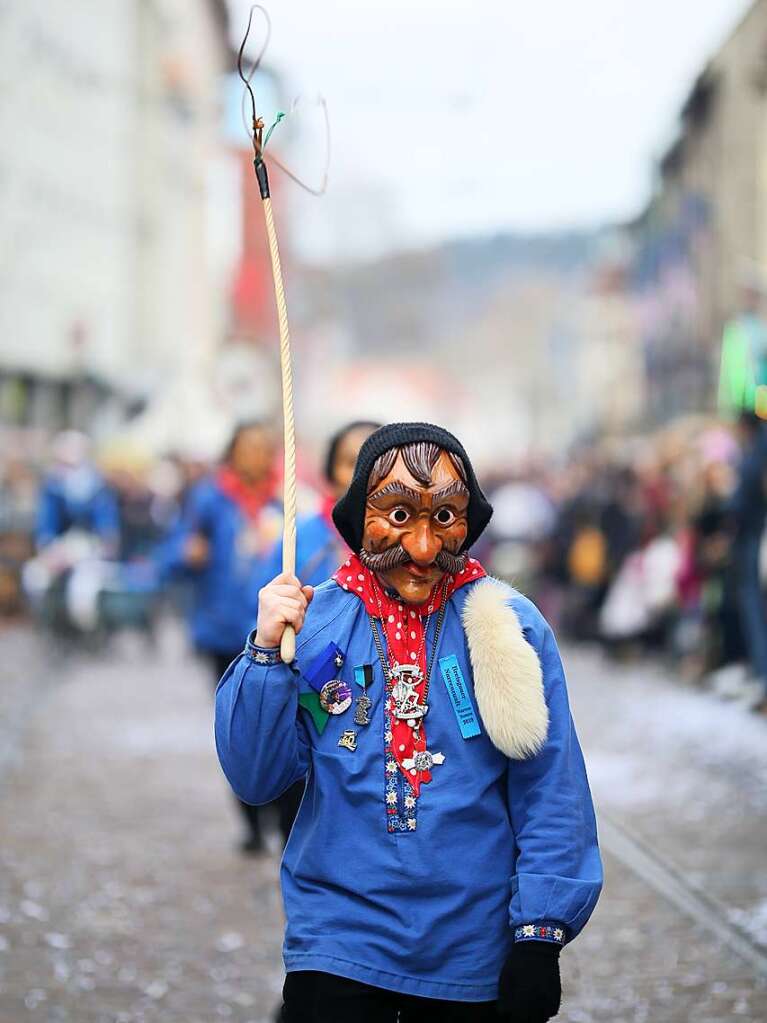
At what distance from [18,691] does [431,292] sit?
92229mm

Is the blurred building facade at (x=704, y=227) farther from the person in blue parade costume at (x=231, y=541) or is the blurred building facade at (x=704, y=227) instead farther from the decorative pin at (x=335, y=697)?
the decorative pin at (x=335, y=697)

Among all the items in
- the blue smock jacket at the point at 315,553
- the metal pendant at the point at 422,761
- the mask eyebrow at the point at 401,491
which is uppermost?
the mask eyebrow at the point at 401,491

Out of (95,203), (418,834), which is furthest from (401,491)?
(95,203)

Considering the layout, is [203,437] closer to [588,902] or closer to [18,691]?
[18,691]

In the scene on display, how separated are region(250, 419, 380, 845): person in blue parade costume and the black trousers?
2.44 meters

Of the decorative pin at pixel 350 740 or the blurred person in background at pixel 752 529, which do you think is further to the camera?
the blurred person in background at pixel 752 529

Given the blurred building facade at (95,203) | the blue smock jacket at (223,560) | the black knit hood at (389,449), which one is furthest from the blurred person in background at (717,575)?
the black knit hood at (389,449)

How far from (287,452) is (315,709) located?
1.50 feet

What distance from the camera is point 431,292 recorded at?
343ft

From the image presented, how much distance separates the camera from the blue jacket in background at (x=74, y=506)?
619 inches

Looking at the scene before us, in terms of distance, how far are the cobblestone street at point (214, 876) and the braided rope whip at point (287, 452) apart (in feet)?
8.38

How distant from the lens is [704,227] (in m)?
41.2

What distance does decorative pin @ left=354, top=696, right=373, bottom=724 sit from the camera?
3195 millimetres

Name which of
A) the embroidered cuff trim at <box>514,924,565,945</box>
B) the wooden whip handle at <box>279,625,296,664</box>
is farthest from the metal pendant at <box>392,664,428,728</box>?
the embroidered cuff trim at <box>514,924,565,945</box>
